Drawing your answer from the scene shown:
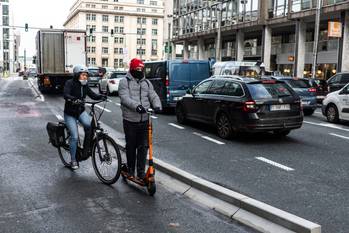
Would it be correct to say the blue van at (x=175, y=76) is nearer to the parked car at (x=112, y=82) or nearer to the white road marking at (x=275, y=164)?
the white road marking at (x=275, y=164)

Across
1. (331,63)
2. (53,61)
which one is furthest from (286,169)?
(331,63)

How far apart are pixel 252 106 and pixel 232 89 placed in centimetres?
99

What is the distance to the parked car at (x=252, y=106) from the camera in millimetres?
10195

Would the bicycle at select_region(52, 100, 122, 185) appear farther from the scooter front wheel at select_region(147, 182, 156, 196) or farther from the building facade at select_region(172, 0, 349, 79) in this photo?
the building facade at select_region(172, 0, 349, 79)

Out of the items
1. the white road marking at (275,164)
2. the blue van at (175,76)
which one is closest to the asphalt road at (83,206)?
the white road marking at (275,164)

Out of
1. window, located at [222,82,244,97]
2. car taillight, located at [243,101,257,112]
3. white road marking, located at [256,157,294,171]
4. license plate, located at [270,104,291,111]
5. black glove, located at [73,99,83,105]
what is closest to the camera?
black glove, located at [73,99,83,105]

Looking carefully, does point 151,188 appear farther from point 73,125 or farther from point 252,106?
point 252,106

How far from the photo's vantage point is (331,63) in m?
32.3

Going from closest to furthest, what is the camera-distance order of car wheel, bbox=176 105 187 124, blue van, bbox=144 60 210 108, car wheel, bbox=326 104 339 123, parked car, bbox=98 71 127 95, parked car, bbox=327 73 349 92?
car wheel, bbox=176 105 187 124
car wheel, bbox=326 104 339 123
blue van, bbox=144 60 210 108
parked car, bbox=327 73 349 92
parked car, bbox=98 71 127 95

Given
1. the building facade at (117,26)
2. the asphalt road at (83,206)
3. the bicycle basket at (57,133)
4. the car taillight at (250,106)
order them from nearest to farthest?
the asphalt road at (83,206)
the bicycle basket at (57,133)
the car taillight at (250,106)
the building facade at (117,26)

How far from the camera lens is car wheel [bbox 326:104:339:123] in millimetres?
14756

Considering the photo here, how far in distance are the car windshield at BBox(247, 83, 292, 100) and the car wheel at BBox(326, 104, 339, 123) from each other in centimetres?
465

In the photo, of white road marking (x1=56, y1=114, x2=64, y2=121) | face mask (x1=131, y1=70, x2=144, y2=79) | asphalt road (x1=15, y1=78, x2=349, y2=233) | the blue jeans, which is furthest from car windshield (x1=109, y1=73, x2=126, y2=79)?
face mask (x1=131, y1=70, x2=144, y2=79)

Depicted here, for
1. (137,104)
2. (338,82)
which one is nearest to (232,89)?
(137,104)
